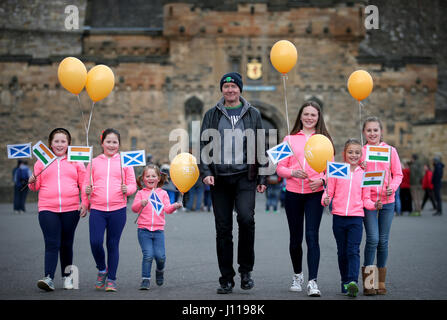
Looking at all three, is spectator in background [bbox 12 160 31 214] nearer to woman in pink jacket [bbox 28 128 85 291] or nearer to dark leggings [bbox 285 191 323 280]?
woman in pink jacket [bbox 28 128 85 291]

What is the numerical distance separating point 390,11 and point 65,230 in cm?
4103

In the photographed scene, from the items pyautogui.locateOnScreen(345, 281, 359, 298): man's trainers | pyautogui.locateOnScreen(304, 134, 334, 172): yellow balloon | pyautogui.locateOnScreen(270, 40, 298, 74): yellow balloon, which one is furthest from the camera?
pyautogui.locateOnScreen(270, 40, 298, 74): yellow balloon

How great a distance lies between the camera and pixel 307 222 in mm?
6117

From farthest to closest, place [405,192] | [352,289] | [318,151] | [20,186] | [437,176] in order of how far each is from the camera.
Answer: [437,176], [20,186], [405,192], [318,151], [352,289]

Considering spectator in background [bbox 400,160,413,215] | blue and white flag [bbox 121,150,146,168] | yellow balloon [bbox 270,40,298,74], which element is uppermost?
yellow balloon [bbox 270,40,298,74]

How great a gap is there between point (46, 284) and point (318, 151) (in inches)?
115

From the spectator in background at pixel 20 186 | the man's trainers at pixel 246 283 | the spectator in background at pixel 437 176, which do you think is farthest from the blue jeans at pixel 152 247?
the spectator in background at pixel 437 176

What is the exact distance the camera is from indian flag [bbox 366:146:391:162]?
20.6 feet

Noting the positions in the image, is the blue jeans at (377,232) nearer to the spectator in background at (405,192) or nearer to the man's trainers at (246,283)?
the man's trainers at (246,283)

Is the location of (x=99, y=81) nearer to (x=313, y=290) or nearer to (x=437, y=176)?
(x=313, y=290)

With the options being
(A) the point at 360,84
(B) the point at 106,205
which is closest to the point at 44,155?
(B) the point at 106,205

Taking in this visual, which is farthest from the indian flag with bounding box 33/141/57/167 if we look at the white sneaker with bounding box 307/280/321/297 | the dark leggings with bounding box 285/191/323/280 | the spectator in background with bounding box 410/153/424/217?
the spectator in background with bounding box 410/153/424/217

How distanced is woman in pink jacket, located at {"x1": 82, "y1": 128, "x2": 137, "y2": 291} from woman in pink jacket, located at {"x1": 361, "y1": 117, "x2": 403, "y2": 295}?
94.5 inches

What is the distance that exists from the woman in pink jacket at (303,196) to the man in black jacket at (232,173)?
31cm
